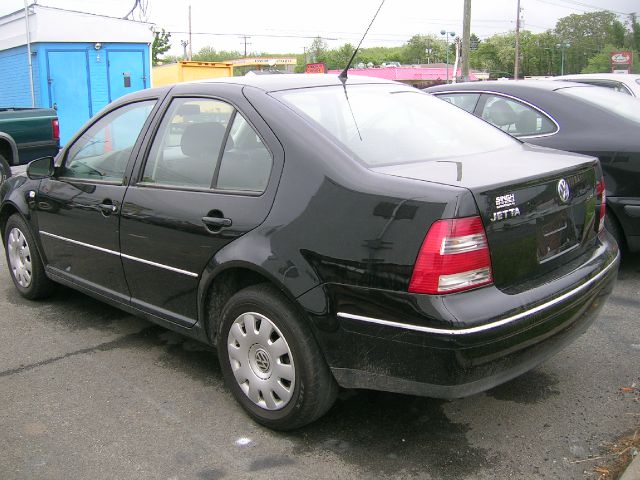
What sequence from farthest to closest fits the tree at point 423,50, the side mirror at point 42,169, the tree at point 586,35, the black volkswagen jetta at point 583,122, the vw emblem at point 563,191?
the tree at point 423,50
the tree at point 586,35
the black volkswagen jetta at point 583,122
the side mirror at point 42,169
the vw emblem at point 563,191

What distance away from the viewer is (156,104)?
12.4 ft

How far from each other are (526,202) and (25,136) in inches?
376

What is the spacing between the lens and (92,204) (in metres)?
3.95

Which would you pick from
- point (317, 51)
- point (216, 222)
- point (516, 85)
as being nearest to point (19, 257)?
point (216, 222)

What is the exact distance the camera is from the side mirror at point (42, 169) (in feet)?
14.5

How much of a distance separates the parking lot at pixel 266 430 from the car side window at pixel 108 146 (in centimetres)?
113

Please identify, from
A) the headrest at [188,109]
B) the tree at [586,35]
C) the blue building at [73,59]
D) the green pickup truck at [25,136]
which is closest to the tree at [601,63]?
the tree at [586,35]

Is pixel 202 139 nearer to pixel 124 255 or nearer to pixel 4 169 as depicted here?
pixel 124 255

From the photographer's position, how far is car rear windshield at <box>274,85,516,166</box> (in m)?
3.08

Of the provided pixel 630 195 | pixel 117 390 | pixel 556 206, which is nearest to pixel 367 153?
pixel 556 206

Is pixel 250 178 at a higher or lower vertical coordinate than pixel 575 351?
higher

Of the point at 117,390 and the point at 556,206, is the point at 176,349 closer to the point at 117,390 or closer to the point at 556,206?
the point at 117,390

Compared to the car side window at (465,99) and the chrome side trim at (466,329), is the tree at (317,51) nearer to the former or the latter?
the car side window at (465,99)

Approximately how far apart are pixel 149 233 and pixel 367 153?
4.29 feet
